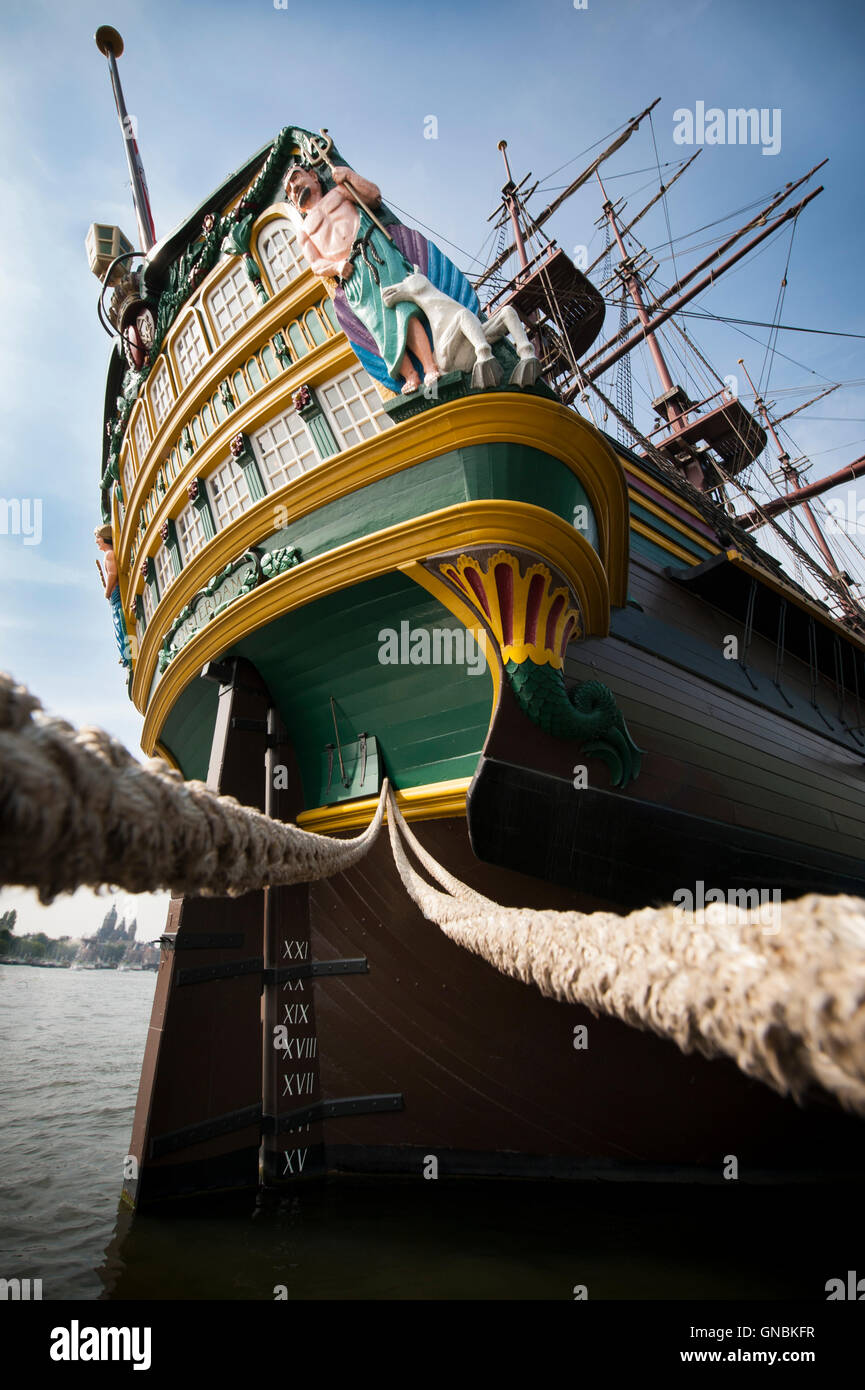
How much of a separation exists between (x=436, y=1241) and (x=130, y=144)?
11901mm

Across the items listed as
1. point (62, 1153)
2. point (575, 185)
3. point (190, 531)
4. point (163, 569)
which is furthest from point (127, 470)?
point (575, 185)

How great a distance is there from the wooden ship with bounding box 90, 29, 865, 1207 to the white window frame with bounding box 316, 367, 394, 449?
0.10 feet

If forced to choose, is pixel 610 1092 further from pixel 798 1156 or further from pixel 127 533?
pixel 127 533

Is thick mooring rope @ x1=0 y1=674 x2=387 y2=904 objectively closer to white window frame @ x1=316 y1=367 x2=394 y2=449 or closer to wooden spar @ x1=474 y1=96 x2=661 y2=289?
white window frame @ x1=316 y1=367 x2=394 y2=449

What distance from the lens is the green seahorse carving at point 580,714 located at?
3789 millimetres

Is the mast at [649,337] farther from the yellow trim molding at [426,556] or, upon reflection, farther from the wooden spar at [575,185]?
the yellow trim molding at [426,556]

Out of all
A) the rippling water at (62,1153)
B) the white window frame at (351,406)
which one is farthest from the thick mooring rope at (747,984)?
the white window frame at (351,406)

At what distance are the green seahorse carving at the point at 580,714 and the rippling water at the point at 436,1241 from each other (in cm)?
273

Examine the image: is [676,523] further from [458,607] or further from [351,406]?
[458,607]

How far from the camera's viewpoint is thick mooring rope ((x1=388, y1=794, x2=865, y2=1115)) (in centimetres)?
100

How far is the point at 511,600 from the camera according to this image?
12.7ft

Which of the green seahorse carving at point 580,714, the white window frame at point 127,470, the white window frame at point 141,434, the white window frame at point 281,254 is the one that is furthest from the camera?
the white window frame at point 127,470

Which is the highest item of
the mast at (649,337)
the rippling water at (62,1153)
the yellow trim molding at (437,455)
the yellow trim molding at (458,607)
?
the mast at (649,337)
